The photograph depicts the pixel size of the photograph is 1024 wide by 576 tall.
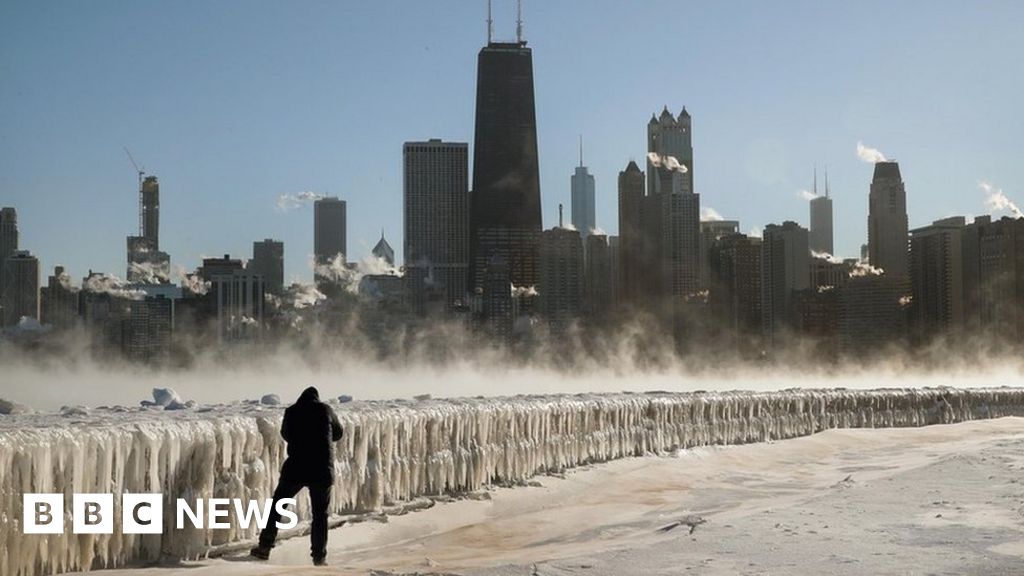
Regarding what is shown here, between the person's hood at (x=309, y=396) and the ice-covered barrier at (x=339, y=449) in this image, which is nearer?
the ice-covered barrier at (x=339, y=449)

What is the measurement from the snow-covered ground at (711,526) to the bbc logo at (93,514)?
54 cm

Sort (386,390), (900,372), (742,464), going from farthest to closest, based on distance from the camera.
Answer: (900,372), (386,390), (742,464)

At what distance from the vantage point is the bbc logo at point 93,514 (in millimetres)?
11539

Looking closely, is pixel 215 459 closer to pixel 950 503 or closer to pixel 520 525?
pixel 520 525

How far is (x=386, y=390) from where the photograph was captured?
Result: 243ft

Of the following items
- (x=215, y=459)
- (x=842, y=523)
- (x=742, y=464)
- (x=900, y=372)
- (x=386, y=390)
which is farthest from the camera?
(x=900, y=372)

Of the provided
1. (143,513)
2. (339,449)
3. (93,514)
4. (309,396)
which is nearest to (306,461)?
(309,396)

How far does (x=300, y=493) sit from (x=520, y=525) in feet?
10.7

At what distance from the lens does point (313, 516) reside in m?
13.6

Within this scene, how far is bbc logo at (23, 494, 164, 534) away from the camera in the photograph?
1154 cm

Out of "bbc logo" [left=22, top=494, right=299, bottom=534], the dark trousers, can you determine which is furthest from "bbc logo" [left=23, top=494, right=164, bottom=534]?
the dark trousers

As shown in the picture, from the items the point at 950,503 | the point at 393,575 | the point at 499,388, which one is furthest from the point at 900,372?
the point at 393,575

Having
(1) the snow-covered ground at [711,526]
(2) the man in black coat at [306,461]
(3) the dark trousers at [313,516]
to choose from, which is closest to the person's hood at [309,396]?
(2) the man in black coat at [306,461]

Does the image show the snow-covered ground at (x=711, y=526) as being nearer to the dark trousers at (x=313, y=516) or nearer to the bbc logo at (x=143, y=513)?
the dark trousers at (x=313, y=516)
